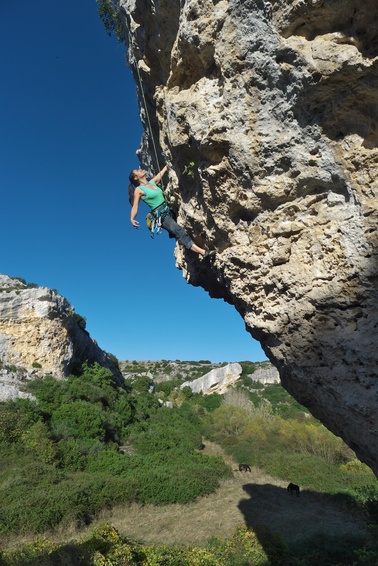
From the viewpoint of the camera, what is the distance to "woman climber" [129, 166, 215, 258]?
5.38 m

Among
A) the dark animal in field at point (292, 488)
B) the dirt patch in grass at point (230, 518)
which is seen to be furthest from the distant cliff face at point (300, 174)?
the dark animal in field at point (292, 488)

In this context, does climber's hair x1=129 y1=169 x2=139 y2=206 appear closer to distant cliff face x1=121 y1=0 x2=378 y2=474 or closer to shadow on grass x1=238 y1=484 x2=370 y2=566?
distant cliff face x1=121 y1=0 x2=378 y2=474

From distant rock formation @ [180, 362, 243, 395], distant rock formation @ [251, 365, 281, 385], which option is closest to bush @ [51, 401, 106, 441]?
distant rock formation @ [180, 362, 243, 395]

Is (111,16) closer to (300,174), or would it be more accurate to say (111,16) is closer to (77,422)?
(300,174)

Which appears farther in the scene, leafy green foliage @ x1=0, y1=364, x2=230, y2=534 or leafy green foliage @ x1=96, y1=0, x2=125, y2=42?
leafy green foliage @ x1=0, y1=364, x2=230, y2=534

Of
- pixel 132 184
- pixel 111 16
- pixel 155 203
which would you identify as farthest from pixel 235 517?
pixel 111 16

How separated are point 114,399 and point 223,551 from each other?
55.7ft

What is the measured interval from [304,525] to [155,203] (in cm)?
1253

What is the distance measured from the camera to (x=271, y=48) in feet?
A: 11.0

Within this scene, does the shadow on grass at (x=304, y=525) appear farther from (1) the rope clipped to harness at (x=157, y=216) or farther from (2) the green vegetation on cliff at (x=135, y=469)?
(1) the rope clipped to harness at (x=157, y=216)

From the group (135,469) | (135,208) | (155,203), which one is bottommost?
(135,469)

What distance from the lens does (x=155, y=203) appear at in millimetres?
5641

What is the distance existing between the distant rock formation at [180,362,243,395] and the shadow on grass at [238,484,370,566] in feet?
119

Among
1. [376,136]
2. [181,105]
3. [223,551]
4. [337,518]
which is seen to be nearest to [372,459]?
[376,136]
